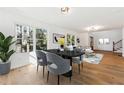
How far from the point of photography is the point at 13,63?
3148 millimetres

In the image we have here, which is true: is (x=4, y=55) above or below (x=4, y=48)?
below

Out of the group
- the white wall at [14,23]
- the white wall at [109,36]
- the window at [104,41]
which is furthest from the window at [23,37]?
the window at [104,41]

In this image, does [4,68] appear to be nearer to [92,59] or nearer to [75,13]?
[75,13]

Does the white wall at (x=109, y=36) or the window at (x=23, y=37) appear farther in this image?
the white wall at (x=109, y=36)

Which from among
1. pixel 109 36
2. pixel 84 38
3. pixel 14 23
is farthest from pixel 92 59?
pixel 109 36

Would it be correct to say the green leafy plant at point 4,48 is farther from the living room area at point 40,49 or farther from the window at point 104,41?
the window at point 104,41

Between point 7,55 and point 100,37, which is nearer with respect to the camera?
point 7,55

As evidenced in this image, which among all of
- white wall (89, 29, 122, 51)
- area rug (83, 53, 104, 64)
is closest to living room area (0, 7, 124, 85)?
area rug (83, 53, 104, 64)

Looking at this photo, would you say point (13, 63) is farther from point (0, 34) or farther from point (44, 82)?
point (44, 82)

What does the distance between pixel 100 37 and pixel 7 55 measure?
8604 mm

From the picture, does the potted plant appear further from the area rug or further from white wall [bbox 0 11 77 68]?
the area rug

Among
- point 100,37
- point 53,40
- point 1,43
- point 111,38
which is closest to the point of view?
point 1,43

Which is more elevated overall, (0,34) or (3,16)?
(3,16)
